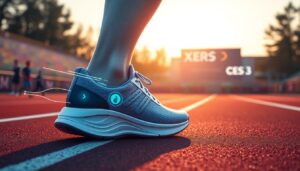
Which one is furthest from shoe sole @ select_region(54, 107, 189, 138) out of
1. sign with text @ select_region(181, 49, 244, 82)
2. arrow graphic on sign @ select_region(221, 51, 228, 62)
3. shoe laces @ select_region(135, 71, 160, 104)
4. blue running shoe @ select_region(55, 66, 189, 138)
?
arrow graphic on sign @ select_region(221, 51, 228, 62)

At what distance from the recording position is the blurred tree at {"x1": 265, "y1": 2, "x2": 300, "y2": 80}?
183 ft

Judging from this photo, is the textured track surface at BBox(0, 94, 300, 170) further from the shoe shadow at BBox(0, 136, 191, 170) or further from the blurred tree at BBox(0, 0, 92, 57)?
the blurred tree at BBox(0, 0, 92, 57)

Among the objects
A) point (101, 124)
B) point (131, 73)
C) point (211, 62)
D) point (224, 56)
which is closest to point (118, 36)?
point (131, 73)

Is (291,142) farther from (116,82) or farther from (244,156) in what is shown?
(116,82)

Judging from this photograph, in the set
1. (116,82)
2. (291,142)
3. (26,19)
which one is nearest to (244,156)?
(291,142)

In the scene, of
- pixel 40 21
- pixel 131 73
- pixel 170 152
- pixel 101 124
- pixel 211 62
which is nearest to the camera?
pixel 170 152

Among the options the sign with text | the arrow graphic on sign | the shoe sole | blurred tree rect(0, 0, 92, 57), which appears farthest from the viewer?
the arrow graphic on sign

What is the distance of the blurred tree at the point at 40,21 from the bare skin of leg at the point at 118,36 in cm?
4698

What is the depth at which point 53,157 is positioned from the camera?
1.27 metres

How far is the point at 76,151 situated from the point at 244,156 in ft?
2.05

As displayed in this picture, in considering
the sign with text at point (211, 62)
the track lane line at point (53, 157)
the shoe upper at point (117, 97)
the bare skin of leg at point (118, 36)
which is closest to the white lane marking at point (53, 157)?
the track lane line at point (53, 157)

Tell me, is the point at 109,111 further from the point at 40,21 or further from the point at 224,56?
the point at 224,56

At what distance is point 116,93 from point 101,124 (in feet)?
0.53

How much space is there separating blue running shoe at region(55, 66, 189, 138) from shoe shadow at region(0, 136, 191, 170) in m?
0.06
